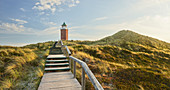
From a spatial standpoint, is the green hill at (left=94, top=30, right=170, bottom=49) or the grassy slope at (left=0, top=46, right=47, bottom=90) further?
the green hill at (left=94, top=30, right=170, bottom=49)

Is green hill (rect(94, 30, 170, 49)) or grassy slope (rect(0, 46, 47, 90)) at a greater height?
green hill (rect(94, 30, 170, 49))

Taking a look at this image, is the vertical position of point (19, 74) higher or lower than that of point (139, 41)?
lower

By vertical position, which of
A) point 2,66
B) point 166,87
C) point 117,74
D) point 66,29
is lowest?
point 166,87

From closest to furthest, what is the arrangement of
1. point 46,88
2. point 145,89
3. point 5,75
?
point 46,88
point 5,75
point 145,89

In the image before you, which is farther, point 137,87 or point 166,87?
point 166,87

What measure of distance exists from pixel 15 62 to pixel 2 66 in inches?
24.7

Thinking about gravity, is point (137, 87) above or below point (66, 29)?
below

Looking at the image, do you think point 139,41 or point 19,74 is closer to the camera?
point 19,74

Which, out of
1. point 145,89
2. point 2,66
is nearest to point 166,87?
point 145,89

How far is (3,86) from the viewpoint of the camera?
3.97 m

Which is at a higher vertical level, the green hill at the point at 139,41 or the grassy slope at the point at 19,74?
the green hill at the point at 139,41

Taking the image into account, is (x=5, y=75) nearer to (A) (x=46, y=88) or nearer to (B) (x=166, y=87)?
(A) (x=46, y=88)

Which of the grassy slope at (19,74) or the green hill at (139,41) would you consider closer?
the grassy slope at (19,74)

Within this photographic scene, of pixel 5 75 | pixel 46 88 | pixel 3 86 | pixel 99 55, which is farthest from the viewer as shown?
pixel 99 55
